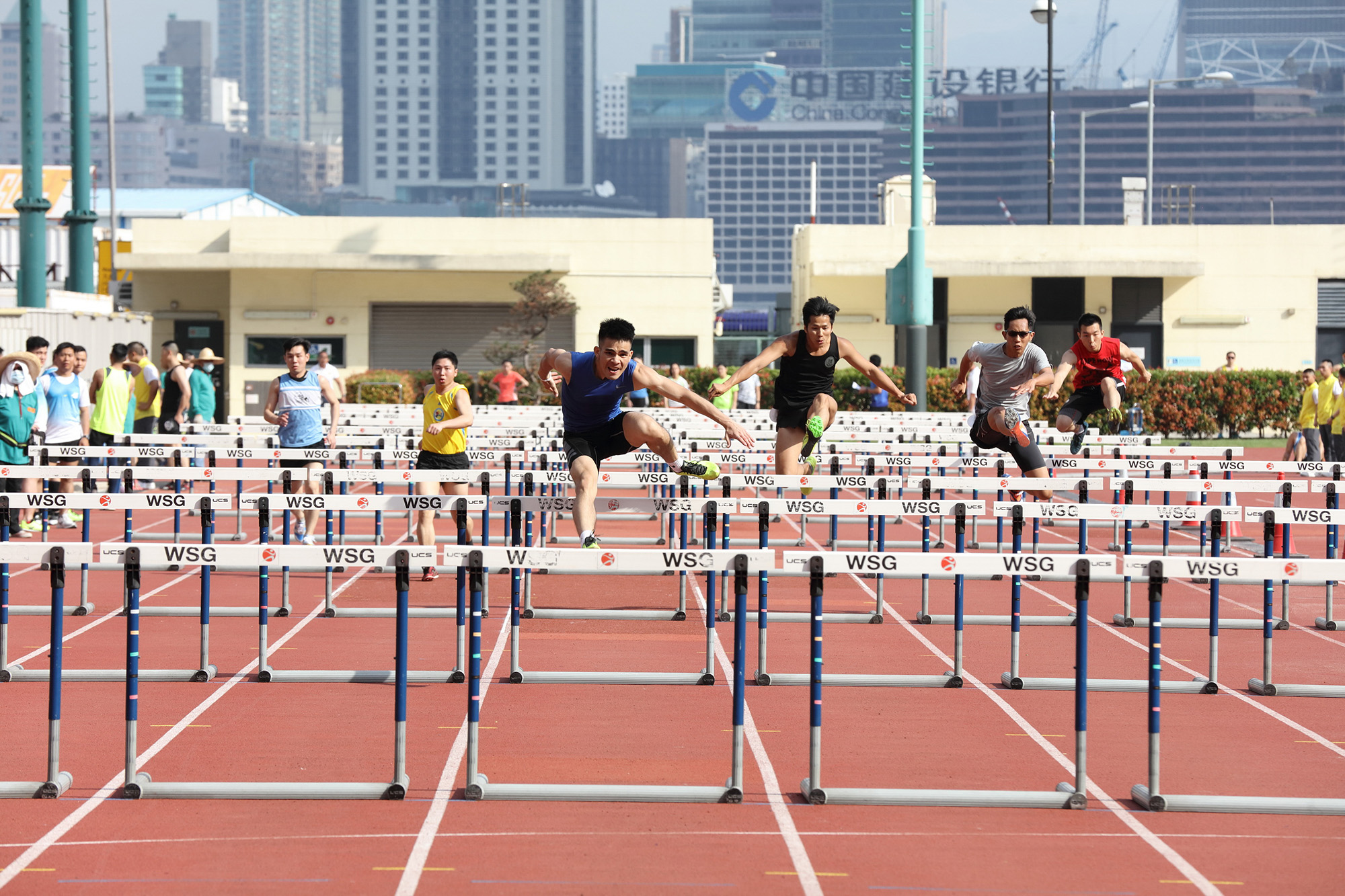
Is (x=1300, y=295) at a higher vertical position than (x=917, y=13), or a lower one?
lower

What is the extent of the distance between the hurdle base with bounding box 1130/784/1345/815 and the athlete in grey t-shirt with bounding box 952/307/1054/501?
5883 mm

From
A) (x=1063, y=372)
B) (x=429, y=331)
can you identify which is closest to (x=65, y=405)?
(x=1063, y=372)

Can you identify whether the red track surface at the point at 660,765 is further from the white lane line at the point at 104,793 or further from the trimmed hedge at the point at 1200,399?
the trimmed hedge at the point at 1200,399

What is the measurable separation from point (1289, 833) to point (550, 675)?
443 centimetres

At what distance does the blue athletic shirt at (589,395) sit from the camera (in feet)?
34.6

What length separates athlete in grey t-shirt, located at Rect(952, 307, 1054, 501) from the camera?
12852 millimetres

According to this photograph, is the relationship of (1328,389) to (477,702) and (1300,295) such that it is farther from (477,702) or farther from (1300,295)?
(1300,295)

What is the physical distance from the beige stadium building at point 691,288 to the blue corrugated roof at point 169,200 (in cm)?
8105

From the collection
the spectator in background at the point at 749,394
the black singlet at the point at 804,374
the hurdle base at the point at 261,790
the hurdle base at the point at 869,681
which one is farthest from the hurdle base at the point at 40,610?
the spectator in background at the point at 749,394

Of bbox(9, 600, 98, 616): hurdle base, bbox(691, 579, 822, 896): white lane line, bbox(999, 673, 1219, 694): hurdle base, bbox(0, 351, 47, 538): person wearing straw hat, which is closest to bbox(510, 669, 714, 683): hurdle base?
bbox(691, 579, 822, 896): white lane line

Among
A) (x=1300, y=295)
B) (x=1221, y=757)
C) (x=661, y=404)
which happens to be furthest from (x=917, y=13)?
(x=1300, y=295)

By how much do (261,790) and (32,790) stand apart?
1017 millimetres

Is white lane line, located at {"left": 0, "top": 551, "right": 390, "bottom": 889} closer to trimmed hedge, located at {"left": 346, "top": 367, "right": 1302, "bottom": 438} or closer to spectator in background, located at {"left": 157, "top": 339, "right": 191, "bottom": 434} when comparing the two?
spectator in background, located at {"left": 157, "top": 339, "right": 191, "bottom": 434}

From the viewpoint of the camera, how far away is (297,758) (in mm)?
7758
